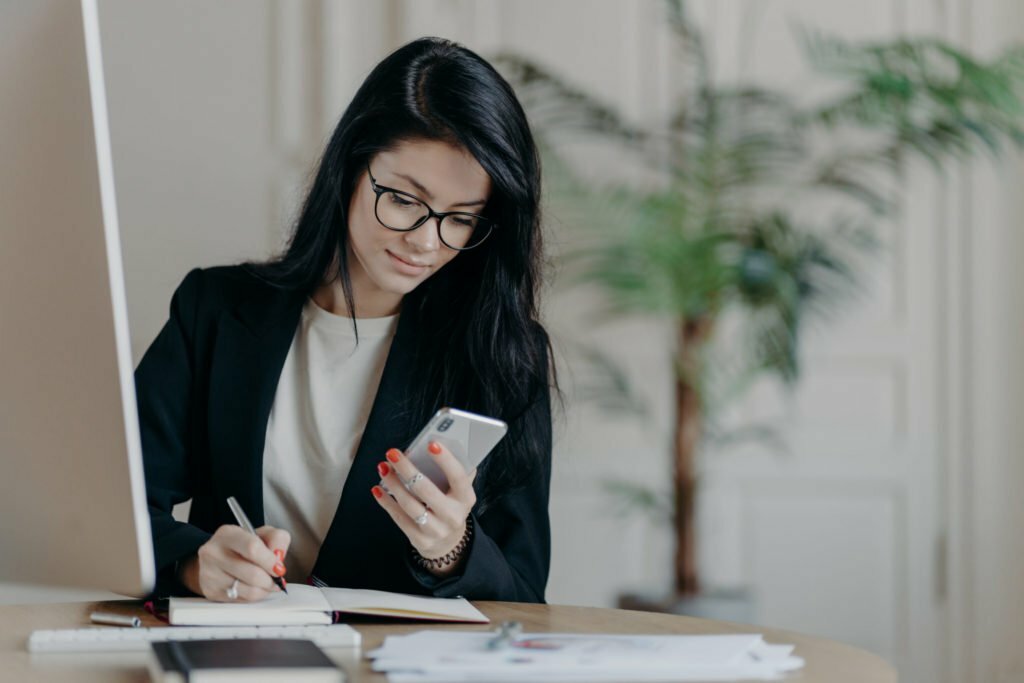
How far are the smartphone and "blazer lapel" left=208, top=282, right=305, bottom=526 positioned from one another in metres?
0.42

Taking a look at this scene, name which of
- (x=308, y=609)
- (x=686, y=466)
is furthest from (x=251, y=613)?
(x=686, y=466)

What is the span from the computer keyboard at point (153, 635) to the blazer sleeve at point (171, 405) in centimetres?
47

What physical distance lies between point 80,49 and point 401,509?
0.73 metres

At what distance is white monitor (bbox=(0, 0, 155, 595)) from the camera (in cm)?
71

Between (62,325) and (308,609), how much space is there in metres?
0.54

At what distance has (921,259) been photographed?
3.12 metres

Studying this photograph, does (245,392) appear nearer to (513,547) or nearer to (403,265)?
(403,265)

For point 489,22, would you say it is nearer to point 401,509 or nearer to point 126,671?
point 401,509

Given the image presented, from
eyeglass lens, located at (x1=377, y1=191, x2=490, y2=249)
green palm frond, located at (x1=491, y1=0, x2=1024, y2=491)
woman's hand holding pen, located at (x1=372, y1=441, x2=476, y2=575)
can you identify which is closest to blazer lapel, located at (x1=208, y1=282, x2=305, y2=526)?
eyeglass lens, located at (x1=377, y1=191, x2=490, y2=249)

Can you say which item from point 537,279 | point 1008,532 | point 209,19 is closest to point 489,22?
point 209,19

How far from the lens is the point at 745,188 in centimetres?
304

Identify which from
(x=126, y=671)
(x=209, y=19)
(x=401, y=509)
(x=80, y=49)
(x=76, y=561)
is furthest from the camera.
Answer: (x=209, y=19)

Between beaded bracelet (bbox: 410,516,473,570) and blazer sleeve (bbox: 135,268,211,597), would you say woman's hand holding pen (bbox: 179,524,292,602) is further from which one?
blazer sleeve (bbox: 135,268,211,597)

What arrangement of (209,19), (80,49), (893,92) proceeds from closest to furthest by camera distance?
(80,49) → (893,92) → (209,19)
